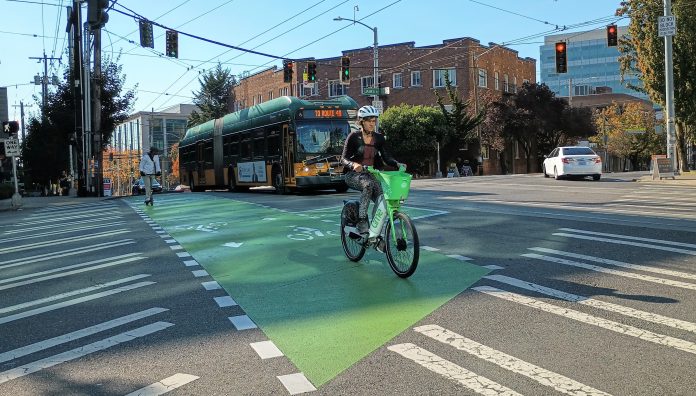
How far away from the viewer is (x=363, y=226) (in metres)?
7.86

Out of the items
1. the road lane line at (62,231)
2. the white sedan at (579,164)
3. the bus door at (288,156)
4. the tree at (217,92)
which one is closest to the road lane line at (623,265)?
the road lane line at (62,231)

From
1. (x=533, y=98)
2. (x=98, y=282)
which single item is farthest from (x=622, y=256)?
(x=533, y=98)

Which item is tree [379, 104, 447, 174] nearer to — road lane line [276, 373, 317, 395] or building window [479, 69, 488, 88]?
building window [479, 69, 488, 88]

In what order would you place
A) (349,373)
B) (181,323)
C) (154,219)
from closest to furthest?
1. (349,373)
2. (181,323)
3. (154,219)

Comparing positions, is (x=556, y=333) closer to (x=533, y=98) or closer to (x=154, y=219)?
(x=154, y=219)

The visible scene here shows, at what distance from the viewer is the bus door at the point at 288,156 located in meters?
22.2

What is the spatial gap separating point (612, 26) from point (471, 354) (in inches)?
1046

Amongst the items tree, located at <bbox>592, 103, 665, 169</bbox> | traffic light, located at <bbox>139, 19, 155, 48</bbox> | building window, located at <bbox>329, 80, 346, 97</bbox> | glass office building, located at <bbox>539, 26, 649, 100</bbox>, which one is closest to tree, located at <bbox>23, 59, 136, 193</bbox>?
traffic light, located at <bbox>139, 19, 155, 48</bbox>

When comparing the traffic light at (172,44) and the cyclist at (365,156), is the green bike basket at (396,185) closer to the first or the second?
the cyclist at (365,156)

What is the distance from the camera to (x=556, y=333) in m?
4.94

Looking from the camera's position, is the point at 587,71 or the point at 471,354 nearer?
the point at 471,354

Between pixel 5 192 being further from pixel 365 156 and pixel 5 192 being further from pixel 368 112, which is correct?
pixel 368 112

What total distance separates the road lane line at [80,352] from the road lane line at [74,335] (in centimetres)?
29

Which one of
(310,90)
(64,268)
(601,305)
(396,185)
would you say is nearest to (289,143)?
(64,268)
